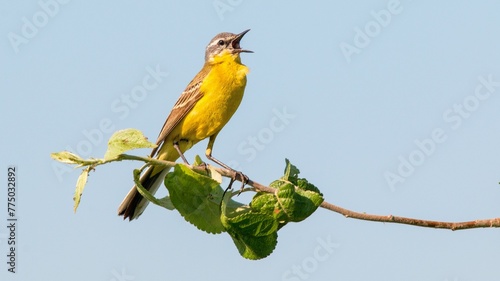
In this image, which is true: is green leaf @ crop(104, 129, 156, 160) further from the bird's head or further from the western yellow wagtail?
the bird's head

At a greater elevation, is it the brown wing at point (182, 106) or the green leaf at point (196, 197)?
the brown wing at point (182, 106)

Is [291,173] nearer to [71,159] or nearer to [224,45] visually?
[71,159]

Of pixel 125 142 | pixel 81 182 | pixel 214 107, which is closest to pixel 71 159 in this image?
pixel 81 182

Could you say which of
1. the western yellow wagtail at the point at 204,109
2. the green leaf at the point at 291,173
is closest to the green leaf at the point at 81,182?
the green leaf at the point at 291,173

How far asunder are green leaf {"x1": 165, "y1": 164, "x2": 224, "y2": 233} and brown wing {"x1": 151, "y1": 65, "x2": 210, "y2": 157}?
4.08 metres

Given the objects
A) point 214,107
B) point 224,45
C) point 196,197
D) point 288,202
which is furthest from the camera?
point 224,45

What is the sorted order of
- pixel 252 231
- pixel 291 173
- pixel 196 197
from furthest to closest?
1. pixel 291 173
2. pixel 196 197
3. pixel 252 231

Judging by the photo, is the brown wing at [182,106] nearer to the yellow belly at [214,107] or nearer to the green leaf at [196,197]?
the yellow belly at [214,107]

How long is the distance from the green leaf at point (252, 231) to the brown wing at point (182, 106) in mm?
4218

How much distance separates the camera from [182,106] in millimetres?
7902

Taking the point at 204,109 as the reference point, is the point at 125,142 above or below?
below

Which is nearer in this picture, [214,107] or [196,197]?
[196,197]

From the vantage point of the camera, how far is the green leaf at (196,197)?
3.31 m

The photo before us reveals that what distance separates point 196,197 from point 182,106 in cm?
458
